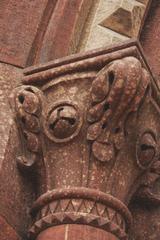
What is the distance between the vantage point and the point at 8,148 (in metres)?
2.62

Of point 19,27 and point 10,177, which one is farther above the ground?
point 19,27

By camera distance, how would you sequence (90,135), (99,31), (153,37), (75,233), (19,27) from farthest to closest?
(153,37), (99,31), (19,27), (90,135), (75,233)

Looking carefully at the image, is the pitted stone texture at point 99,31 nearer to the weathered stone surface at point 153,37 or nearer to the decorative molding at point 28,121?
the weathered stone surface at point 153,37

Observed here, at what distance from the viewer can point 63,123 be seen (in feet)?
8.32

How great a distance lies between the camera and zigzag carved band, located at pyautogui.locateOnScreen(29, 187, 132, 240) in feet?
7.97

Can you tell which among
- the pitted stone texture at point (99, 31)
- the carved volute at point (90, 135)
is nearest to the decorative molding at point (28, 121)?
the carved volute at point (90, 135)

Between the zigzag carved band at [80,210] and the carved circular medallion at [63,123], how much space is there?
200 mm

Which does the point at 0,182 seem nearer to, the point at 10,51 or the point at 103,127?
the point at 103,127

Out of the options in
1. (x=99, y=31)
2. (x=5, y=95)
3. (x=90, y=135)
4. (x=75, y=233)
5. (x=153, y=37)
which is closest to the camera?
(x=75, y=233)

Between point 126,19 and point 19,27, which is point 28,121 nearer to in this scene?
point 19,27

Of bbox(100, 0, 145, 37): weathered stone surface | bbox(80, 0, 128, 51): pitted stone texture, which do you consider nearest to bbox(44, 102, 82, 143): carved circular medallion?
bbox(80, 0, 128, 51): pitted stone texture

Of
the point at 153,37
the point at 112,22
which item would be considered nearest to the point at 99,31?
the point at 112,22

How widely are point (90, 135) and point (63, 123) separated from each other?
0.10m

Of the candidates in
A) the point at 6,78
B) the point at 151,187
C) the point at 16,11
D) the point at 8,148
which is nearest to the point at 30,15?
the point at 16,11
